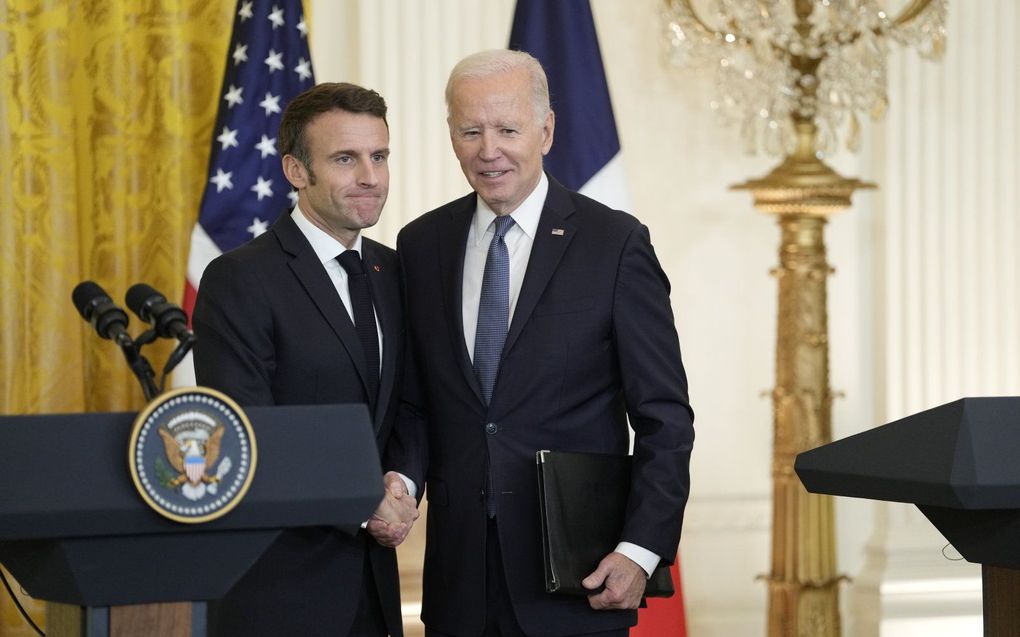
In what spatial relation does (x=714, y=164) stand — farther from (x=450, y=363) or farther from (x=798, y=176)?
(x=450, y=363)

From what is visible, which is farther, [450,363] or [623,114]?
[623,114]

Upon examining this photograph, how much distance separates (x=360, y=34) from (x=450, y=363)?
2.49 metres

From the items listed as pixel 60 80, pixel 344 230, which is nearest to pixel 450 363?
pixel 344 230

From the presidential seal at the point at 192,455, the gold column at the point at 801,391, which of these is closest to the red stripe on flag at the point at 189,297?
the gold column at the point at 801,391

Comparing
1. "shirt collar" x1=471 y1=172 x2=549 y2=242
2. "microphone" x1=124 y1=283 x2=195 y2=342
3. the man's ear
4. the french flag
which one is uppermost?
the french flag

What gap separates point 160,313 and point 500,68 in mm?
1006

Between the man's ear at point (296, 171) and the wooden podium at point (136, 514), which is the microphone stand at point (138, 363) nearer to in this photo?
the wooden podium at point (136, 514)

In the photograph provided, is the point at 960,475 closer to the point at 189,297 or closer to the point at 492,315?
the point at 492,315

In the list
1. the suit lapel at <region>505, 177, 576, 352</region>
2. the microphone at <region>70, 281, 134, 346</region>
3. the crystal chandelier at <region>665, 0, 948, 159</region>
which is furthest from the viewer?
the crystal chandelier at <region>665, 0, 948, 159</region>

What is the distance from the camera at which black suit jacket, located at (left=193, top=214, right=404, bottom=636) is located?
2.46m

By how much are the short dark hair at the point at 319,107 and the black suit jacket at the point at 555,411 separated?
1.35 feet

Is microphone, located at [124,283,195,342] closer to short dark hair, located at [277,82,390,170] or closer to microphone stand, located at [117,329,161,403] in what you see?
microphone stand, located at [117,329,161,403]

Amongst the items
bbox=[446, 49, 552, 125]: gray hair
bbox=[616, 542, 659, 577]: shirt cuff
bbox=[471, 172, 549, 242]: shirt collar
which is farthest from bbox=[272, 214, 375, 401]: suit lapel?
bbox=[616, 542, 659, 577]: shirt cuff

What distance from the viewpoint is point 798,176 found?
436cm
